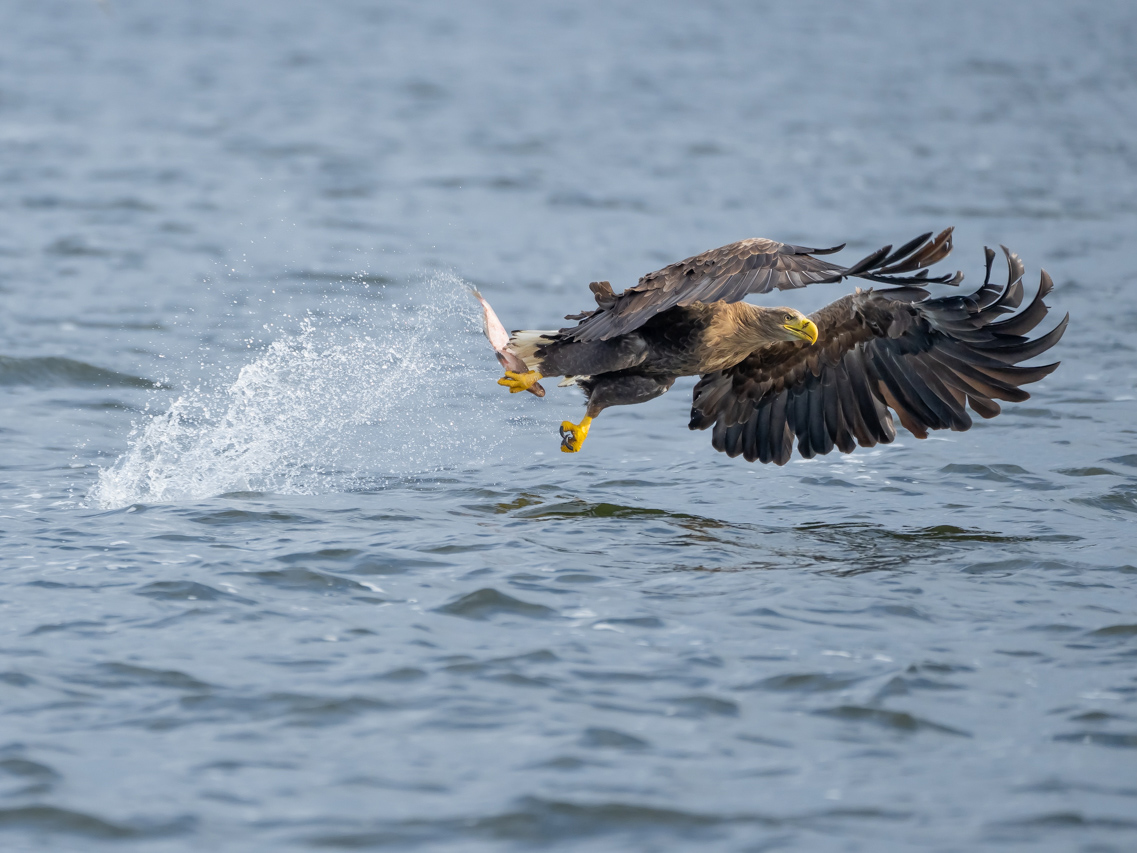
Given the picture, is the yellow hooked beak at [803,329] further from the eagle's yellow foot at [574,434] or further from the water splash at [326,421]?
the water splash at [326,421]

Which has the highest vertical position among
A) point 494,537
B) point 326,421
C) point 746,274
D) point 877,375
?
point 746,274

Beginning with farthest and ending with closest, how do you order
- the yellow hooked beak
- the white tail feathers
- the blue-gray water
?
the white tail feathers, the yellow hooked beak, the blue-gray water

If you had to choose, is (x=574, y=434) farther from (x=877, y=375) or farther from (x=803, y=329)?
(x=877, y=375)

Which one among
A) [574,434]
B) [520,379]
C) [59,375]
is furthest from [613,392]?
[59,375]

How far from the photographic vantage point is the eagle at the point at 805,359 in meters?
6.23

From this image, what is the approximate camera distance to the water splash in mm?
6828

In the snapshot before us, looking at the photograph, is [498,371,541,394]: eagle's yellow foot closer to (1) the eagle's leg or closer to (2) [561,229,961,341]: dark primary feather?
(1) the eagle's leg

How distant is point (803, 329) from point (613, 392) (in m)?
0.92

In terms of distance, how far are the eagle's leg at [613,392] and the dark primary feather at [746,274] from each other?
617 mm

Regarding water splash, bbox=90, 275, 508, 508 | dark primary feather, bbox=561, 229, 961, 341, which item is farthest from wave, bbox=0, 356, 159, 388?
dark primary feather, bbox=561, 229, 961, 341

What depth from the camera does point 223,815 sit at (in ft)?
12.6

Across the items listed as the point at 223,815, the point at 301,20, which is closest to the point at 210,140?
the point at 301,20

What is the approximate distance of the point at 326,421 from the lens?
7832mm

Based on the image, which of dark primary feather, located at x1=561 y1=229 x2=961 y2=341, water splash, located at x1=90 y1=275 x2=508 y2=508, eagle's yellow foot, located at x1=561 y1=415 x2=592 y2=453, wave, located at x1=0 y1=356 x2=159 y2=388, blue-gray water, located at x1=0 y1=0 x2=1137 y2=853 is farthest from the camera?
wave, located at x1=0 y1=356 x2=159 y2=388
